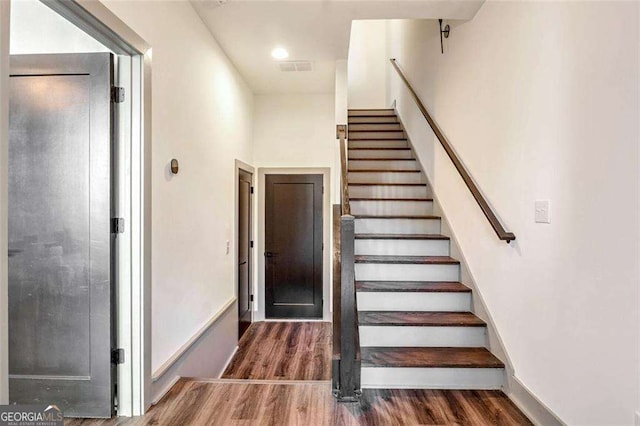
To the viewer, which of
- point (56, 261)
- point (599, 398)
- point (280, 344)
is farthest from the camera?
point (280, 344)

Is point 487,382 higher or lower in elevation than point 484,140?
lower

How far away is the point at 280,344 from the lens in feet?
13.5

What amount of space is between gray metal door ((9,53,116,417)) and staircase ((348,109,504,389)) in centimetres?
157

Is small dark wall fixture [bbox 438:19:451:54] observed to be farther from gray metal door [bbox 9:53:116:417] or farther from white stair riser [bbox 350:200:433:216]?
gray metal door [bbox 9:53:116:417]

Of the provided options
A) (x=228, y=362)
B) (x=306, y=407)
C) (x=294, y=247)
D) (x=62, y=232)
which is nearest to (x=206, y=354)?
(x=228, y=362)

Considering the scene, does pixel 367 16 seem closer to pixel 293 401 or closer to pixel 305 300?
pixel 293 401

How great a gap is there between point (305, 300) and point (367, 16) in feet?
11.6

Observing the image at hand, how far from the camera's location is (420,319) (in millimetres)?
2469

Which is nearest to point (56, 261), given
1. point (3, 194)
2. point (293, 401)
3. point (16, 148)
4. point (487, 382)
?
point (16, 148)

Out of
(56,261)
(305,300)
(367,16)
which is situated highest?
(367,16)

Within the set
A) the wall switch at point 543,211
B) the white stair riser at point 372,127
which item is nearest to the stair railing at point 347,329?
the wall switch at point 543,211

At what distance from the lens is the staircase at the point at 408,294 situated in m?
2.17

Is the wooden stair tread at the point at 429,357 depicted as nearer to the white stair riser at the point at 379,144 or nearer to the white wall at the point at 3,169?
the white wall at the point at 3,169

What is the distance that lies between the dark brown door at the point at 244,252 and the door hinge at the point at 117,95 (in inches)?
92.1
